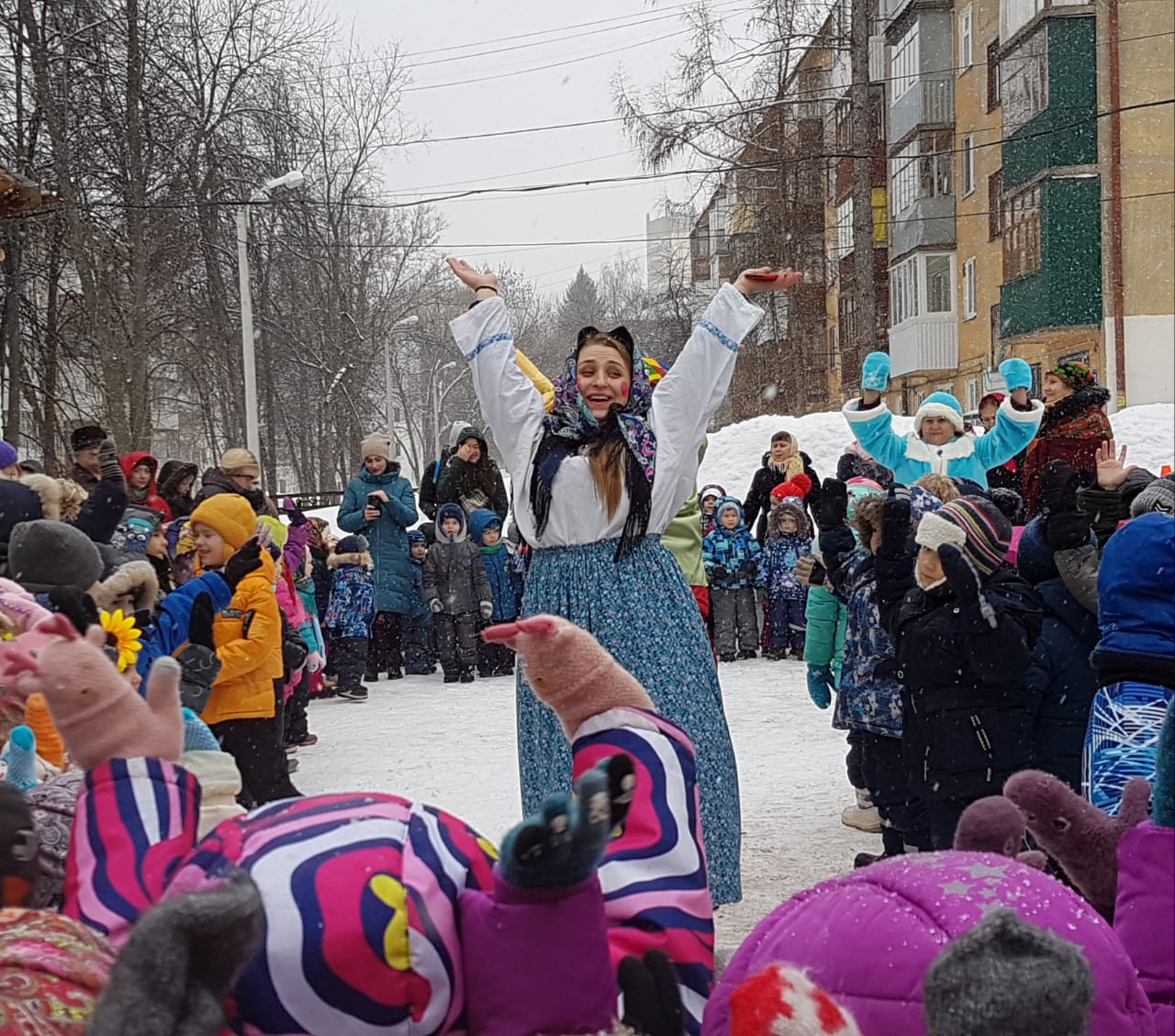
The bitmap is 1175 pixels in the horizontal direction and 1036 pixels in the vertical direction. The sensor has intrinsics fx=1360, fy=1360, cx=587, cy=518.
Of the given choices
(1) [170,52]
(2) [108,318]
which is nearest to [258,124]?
(1) [170,52]

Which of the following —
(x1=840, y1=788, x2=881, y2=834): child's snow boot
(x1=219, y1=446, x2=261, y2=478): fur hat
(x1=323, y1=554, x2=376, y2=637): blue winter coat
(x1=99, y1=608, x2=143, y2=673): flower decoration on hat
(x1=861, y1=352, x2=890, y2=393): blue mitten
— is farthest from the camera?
(x1=323, y1=554, x2=376, y2=637): blue winter coat

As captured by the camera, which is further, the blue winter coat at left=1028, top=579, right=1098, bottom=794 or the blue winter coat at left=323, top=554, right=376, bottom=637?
the blue winter coat at left=323, top=554, right=376, bottom=637

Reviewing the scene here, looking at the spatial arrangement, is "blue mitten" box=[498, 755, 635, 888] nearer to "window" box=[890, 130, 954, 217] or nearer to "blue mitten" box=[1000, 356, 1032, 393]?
"blue mitten" box=[1000, 356, 1032, 393]

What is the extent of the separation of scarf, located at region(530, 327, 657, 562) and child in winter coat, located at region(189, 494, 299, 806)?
7.47ft

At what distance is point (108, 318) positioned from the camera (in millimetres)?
22047

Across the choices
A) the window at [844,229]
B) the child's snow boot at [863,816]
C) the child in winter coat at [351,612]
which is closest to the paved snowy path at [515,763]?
the child's snow boot at [863,816]

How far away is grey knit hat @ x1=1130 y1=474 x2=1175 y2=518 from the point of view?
425cm

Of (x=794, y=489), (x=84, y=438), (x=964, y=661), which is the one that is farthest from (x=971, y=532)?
(x=794, y=489)

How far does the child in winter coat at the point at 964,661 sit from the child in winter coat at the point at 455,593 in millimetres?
6458

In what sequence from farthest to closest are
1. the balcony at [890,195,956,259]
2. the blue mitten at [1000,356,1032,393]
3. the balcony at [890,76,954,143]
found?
the balcony at [890,195,956,259]
the balcony at [890,76,954,143]
the blue mitten at [1000,356,1032,393]

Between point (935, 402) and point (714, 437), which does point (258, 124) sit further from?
point (935, 402)

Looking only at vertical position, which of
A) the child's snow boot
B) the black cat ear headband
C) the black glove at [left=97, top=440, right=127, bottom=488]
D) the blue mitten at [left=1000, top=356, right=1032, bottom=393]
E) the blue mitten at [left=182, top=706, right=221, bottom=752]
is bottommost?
the child's snow boot

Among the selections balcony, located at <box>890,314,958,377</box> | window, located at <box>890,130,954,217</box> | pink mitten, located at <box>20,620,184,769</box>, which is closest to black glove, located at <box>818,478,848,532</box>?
pink mitten, located at <box>20,620,184,769</box>

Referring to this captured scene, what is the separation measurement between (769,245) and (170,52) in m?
11.6
